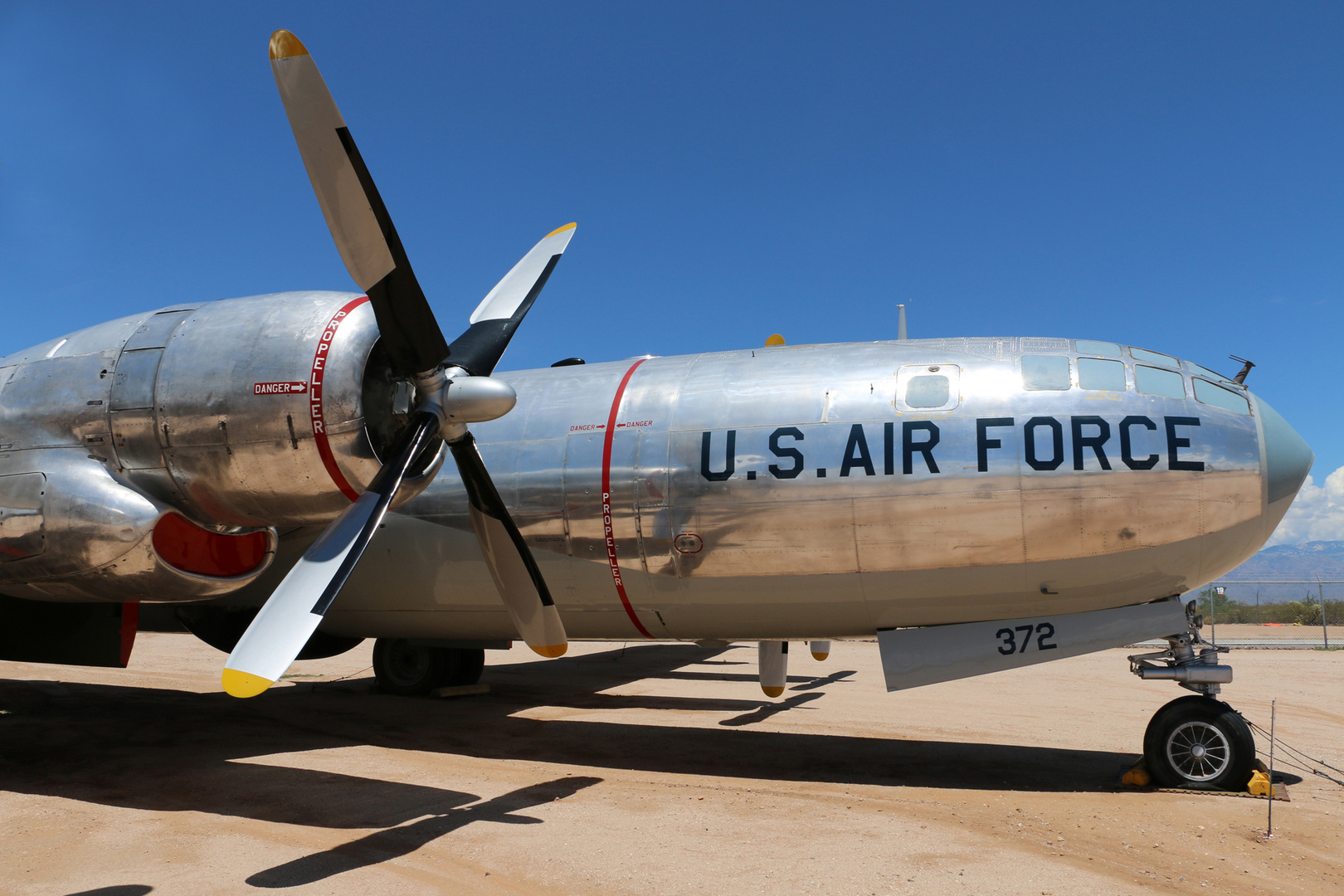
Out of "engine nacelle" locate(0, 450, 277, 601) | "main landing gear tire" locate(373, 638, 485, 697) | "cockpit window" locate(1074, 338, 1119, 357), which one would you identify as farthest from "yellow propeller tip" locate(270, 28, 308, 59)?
"main landing gear tire" locate(373, 638, 485, 697)

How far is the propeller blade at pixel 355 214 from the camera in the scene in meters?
6.60

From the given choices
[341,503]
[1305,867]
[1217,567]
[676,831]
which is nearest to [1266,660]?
[1217,567]

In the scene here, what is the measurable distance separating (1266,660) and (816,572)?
720 inches

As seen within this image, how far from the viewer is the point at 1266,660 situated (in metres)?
20.6

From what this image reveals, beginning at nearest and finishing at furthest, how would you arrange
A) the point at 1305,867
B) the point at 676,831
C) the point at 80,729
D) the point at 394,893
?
the point at 394,893 < the point at 1305,867 < the point at 676,831 < the point at 80,729

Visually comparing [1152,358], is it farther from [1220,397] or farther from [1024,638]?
[1024,638]

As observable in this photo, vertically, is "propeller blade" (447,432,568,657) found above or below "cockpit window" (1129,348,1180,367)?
below

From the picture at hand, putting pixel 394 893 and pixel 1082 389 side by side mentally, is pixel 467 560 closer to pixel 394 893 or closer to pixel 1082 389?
pixel 394 893

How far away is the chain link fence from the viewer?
82.6 feet

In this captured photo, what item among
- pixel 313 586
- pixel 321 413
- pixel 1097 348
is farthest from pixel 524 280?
pixel 1097 348

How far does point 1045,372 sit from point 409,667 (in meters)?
10.3

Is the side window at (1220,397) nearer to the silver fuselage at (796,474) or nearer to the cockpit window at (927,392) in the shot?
the silver fuselage at (796,474)

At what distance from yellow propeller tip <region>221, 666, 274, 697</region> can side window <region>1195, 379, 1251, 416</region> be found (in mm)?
8353

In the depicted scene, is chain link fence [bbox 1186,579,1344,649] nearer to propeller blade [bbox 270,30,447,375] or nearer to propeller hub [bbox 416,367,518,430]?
propeller hub [bbox 416,367,518,430]
